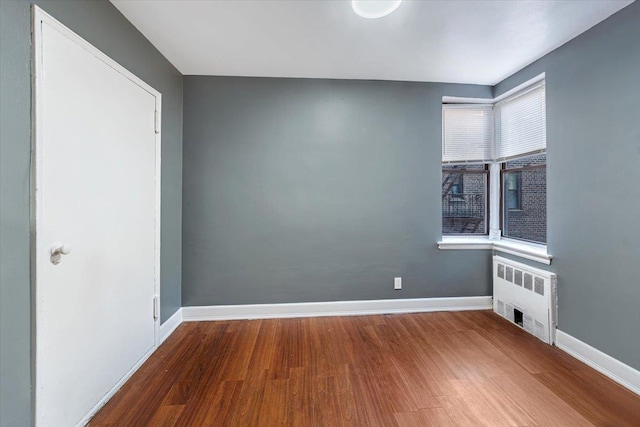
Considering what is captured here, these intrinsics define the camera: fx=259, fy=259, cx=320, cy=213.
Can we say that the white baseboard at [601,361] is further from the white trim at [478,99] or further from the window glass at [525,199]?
the white trim at [478,99]

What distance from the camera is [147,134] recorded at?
198 cm

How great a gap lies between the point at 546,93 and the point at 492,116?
651 mm

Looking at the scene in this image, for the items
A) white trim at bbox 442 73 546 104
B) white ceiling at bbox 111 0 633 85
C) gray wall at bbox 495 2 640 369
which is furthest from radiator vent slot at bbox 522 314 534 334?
white ceiling at bbox 111 0 633 85

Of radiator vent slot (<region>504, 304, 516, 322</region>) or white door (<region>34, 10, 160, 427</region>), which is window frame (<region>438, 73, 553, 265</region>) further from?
white door (<region>34, 10, 160, 427</region>)

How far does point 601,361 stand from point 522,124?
2.06 metres

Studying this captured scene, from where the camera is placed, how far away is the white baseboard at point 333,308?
259 cm

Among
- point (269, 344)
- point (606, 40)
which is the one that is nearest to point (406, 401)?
point (269, 344)

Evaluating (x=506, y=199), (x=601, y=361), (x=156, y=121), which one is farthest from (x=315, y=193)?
(x=601, y=361)

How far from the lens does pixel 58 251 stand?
1252 millimetres

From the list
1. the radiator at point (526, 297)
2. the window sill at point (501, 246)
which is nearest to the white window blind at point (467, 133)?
the window sill at point (501, 246)

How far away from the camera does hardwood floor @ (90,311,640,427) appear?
1.45m

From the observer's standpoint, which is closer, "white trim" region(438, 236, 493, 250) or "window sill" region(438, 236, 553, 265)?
"window sill" region(438, 236, 553, 265)

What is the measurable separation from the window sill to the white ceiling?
1.70 metres

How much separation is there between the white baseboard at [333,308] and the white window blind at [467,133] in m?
1.55
